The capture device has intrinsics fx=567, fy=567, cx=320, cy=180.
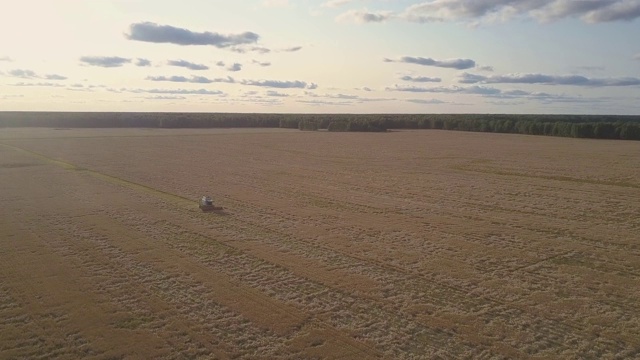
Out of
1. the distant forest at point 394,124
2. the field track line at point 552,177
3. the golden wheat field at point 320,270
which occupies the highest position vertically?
the golden wheat field at point 320,270

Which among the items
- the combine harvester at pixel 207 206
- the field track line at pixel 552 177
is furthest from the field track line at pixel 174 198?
the field track line at pixel 552 177

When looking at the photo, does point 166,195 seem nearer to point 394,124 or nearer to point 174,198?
point 174,198

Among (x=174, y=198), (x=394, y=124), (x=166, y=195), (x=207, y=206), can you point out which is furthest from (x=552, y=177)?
(x=394, y=124)

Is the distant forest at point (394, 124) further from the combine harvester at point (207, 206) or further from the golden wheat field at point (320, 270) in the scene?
the combine harvester at point (207, 206)

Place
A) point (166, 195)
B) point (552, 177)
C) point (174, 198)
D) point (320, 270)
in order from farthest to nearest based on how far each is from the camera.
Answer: point (552, 177), point (166, 195), point (174, 198), point (320, 270)

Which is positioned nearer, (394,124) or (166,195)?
(166,195)

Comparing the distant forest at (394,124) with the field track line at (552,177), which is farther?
the distant forest at (394,124)

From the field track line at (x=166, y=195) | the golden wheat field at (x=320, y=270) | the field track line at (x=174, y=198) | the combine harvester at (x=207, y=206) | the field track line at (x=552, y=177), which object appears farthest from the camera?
the field track line at (x=552, y=177)

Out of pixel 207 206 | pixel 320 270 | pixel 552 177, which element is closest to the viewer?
pixel 320 270

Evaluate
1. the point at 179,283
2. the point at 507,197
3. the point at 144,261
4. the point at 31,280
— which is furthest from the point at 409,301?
the point at 507,197
